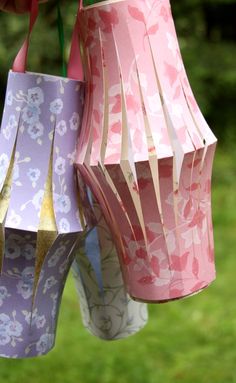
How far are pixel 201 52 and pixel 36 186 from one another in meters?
3.04

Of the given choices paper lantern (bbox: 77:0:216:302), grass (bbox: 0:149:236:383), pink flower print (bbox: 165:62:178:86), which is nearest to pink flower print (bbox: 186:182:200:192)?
paper lantern (bbox: 77:0:216:302)

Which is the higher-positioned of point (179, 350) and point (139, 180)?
point (139, 180)

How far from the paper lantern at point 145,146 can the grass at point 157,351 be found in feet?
3.14

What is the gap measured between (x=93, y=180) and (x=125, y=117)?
7 centimetres

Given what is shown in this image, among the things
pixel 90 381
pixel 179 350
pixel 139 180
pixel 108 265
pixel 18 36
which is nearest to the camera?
→ pixel 139 180

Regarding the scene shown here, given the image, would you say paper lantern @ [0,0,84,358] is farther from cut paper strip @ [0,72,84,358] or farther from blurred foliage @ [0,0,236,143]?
blurred foliage @ [0,0,236,143]

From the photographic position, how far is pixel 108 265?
98 centimetres

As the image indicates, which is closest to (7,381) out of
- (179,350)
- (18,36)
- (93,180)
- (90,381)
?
(90,381)

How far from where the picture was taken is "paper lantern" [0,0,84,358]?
802 mm

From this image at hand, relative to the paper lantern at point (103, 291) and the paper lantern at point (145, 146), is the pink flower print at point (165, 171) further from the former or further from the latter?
the paper lantern at point (103, 291)

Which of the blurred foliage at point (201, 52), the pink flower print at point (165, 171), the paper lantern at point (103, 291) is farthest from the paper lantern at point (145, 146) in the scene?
the blurred foliage at point (201, 52)

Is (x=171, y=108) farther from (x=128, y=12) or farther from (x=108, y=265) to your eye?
(x=108, y=265)

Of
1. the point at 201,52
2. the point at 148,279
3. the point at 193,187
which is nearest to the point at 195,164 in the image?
Answer: the point at 193,187

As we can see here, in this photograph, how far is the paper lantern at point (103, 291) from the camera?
0.96 meters
